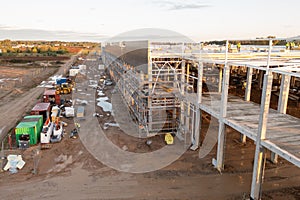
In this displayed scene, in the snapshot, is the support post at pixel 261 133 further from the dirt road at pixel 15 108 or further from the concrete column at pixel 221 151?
the dirt road at pixel 15 108

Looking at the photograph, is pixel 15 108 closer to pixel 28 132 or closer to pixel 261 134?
pixel 28 132

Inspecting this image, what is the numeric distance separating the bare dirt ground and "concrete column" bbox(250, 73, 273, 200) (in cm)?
86

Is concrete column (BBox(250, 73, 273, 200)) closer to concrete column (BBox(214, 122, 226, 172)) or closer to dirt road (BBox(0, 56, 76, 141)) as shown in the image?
concrete column (BBox(214, 122, 226, 172))

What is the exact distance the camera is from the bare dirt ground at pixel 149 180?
9547 millimetres

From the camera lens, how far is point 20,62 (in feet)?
225

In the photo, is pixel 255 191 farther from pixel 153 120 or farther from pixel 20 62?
pixel 20 62

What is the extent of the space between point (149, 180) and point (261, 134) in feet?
16.3

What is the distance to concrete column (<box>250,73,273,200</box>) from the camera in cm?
806

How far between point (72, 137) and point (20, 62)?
6259cm

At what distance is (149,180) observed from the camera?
1055 cm

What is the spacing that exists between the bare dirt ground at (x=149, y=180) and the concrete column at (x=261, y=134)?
0.86 metres

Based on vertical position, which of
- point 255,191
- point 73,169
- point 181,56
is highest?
point 181,56

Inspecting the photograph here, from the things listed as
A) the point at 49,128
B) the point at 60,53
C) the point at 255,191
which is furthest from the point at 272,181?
the point at 60,53

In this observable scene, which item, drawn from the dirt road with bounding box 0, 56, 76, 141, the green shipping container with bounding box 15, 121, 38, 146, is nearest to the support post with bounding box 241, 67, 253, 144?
the green shipping container with bounding box 15, 121, 38, 146
